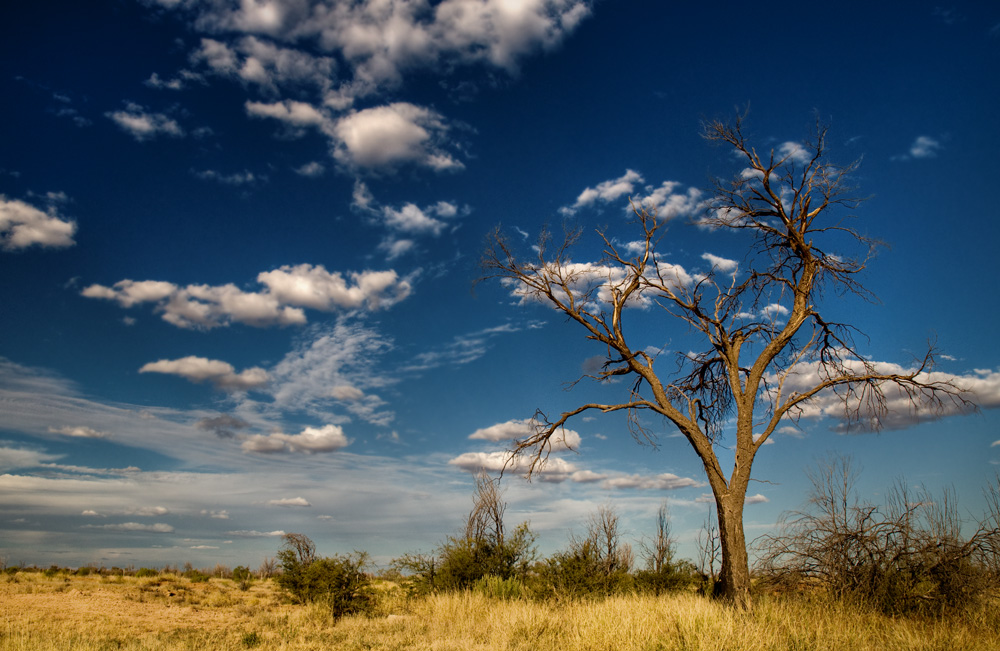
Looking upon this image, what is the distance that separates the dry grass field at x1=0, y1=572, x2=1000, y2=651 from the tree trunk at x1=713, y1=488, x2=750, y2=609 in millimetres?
434

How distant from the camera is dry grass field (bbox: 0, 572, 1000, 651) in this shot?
27.6 ft

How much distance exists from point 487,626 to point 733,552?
5531 mm

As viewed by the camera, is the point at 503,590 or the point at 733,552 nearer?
the point at 733,552

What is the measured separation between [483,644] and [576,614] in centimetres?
230

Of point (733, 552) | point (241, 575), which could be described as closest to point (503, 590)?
point (733, 552)

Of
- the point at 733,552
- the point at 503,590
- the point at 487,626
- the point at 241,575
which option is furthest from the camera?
the point at 241,575

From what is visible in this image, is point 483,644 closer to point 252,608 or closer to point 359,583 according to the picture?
point 359,583

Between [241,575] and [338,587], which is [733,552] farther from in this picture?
[241,575]

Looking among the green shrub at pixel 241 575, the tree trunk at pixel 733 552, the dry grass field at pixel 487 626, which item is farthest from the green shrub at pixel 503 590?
the green shrub at pixel 241 575

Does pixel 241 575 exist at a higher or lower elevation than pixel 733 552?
lower

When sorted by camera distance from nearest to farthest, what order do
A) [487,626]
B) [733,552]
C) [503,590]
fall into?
[733,552] → [487,626] → [503,590]

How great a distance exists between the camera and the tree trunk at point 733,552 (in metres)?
10.7

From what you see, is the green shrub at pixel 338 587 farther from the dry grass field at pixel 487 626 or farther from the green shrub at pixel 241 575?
the green shrub at pixel 241 575

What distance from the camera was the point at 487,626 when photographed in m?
12.1
